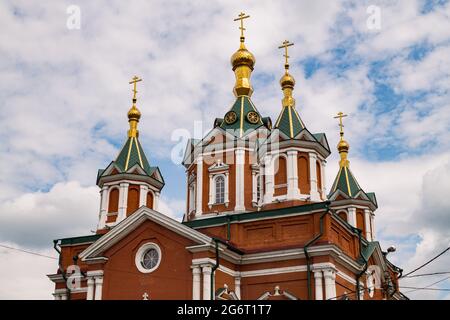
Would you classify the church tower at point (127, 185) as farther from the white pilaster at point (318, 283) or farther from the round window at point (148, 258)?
the white pilaster at point (318, 283)

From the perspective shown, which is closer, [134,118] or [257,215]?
[257,215]

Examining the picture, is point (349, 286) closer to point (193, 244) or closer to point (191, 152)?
point (193, 244)

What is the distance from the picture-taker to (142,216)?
2406 centimetres

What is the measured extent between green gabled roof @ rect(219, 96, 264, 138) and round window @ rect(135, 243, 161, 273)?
803cm

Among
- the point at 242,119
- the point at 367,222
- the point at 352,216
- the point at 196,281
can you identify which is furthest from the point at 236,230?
the point at 367,222

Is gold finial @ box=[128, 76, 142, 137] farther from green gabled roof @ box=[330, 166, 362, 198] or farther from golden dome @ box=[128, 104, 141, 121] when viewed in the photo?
green gabled roof @ box=[330, 166, 362, 198]

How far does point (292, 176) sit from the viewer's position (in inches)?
1033

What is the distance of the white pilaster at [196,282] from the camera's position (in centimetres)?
2214

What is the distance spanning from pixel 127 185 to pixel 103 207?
62.8 inches

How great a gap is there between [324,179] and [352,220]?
28.5 ft

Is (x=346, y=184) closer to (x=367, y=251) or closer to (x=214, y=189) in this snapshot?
(x=367, y=251)

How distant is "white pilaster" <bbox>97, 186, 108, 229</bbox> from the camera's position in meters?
30.0

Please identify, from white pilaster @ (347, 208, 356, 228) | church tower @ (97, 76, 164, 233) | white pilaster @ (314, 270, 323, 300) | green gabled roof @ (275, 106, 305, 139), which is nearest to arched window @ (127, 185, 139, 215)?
church tower @ (97, 76, 164, 233)
